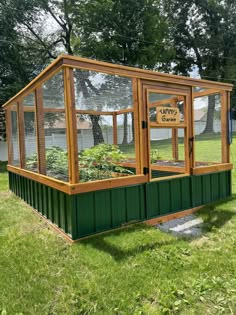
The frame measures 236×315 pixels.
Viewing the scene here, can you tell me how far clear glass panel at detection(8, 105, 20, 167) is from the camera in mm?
5214

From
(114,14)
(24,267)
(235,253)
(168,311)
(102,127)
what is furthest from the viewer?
(114,14)

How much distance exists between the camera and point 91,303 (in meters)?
2.03

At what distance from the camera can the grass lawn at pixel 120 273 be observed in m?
2.00

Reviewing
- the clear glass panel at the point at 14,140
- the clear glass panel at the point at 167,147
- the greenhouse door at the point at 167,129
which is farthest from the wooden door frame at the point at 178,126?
the clear glass panel at the point at 14,140

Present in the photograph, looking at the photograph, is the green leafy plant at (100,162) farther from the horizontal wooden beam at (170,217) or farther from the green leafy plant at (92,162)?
the horizontal wooden beam at (170,217)

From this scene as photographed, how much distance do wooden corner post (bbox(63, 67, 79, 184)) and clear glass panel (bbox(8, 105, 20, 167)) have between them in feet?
8.23

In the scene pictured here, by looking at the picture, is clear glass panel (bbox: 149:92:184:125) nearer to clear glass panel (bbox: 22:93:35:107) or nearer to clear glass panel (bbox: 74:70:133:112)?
clear glass panel (bbox: 74:70:133:112)

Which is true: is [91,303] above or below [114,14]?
below

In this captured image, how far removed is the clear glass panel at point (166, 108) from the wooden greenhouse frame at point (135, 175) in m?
0.02

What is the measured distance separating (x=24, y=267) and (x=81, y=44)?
552 inches

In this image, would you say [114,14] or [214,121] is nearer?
[214,121]

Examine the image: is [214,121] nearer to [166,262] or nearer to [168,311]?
[166,262]

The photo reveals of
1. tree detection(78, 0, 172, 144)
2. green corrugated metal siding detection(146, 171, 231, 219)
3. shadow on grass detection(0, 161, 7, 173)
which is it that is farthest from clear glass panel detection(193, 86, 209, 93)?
tree detection(78, 0, 172, 144)

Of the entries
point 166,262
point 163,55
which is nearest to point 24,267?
point 166,262
